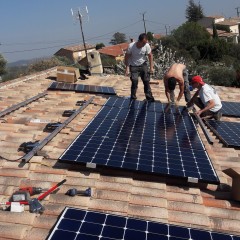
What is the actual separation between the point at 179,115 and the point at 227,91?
822 cm

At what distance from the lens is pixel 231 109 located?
43.4 feet

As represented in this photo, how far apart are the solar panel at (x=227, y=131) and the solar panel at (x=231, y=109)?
1.26m

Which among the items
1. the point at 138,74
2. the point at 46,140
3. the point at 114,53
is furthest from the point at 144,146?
the point at 114,53

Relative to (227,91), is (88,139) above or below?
above

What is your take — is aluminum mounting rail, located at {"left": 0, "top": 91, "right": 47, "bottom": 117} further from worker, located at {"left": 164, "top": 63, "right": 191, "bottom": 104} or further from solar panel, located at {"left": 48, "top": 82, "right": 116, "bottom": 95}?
worker, located at {"left": 164, "top": 63, "right": 191, "bottom": 104}

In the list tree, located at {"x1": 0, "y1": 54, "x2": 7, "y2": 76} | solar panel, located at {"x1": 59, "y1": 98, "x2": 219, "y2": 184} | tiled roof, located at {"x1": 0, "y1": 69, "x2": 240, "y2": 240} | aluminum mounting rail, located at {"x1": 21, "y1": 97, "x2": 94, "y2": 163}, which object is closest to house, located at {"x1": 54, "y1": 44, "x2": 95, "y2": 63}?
tree, located at {"x1": 0, "y1": 54, "x2": 7, "y2": 76}

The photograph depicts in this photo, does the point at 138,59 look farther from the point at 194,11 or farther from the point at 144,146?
the point at 194,11

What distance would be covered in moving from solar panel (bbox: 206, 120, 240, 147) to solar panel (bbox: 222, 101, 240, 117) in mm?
1265

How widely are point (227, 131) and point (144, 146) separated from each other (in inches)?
140

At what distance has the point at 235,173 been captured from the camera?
579 centimetres

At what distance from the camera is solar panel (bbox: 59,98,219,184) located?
641cm

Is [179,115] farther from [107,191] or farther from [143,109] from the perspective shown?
[107,191]

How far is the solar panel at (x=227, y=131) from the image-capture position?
348 inches

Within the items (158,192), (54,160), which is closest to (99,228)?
(158,192)
